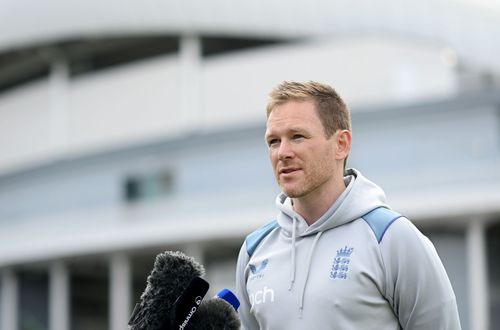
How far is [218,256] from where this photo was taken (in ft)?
93.6

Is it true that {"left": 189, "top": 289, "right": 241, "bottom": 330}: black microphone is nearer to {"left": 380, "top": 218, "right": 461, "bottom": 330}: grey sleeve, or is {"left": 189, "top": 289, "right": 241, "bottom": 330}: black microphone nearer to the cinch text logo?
the cinch text logo

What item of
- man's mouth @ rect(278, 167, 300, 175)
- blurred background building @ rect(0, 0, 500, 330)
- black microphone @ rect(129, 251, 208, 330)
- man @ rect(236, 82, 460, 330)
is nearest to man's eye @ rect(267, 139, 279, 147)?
man @ rect(236, 82, 460, 330)

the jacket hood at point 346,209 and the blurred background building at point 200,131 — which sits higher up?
the blurred background building at point 200,131

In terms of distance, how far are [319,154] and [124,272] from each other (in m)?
25.3

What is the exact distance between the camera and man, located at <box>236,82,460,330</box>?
11.9 feet

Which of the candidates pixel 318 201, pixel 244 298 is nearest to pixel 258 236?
pixel 244 298

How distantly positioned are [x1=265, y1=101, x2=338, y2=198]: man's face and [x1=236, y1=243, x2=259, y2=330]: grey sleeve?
1.44 feet

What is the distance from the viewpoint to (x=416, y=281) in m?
3.60

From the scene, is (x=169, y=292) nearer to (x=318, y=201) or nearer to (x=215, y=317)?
(x=215, y=317)

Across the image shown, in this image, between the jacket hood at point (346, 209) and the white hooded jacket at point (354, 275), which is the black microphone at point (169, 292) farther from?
the jacket hood at point (346, 209)

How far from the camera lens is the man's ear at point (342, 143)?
12.5 ft

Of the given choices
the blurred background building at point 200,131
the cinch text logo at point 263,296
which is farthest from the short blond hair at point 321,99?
the blurred background building at point 200,131

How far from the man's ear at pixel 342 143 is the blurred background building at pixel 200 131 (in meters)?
19.5

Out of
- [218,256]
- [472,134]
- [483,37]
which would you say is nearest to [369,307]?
[472,134]
